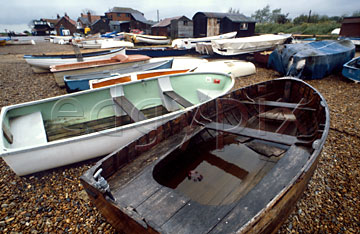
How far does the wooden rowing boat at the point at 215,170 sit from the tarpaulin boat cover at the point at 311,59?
16.2 ft

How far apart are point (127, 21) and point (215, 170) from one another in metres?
48.4

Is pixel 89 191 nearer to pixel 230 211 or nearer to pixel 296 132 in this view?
pixel 230 211

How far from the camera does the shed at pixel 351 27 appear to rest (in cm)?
2045

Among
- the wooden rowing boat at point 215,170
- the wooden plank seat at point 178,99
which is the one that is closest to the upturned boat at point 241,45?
the wooden rowing boat at point 215,170

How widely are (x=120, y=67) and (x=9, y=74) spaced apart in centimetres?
892

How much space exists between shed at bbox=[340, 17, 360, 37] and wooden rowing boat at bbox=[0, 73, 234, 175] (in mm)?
24496

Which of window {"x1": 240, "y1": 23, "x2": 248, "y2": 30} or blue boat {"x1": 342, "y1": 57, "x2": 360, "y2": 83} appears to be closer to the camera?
blue boat {"x1": 342, "y1": 57, "x2": 360, "y2": 83}

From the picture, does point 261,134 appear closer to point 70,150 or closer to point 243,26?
point 70,150

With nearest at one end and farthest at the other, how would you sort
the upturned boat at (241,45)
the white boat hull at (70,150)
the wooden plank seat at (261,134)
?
the white boat hull at (70,150), the wooden plank seat at (261,134), the upturned boat at (241,45)

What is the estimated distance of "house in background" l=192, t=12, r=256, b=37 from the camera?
24.1 meters

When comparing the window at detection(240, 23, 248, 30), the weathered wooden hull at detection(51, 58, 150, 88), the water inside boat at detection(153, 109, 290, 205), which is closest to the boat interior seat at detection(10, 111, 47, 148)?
the water inside boat at detection(153, 109, 290, 205)

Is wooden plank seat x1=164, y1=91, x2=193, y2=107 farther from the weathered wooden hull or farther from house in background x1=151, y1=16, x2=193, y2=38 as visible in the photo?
house in background x1=151, y1=16, x2=193, y2=38

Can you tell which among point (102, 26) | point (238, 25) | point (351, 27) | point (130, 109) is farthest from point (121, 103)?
point (102, 26)

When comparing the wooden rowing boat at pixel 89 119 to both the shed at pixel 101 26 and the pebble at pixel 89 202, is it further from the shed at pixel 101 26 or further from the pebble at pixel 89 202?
the shed at pixel 101 26
